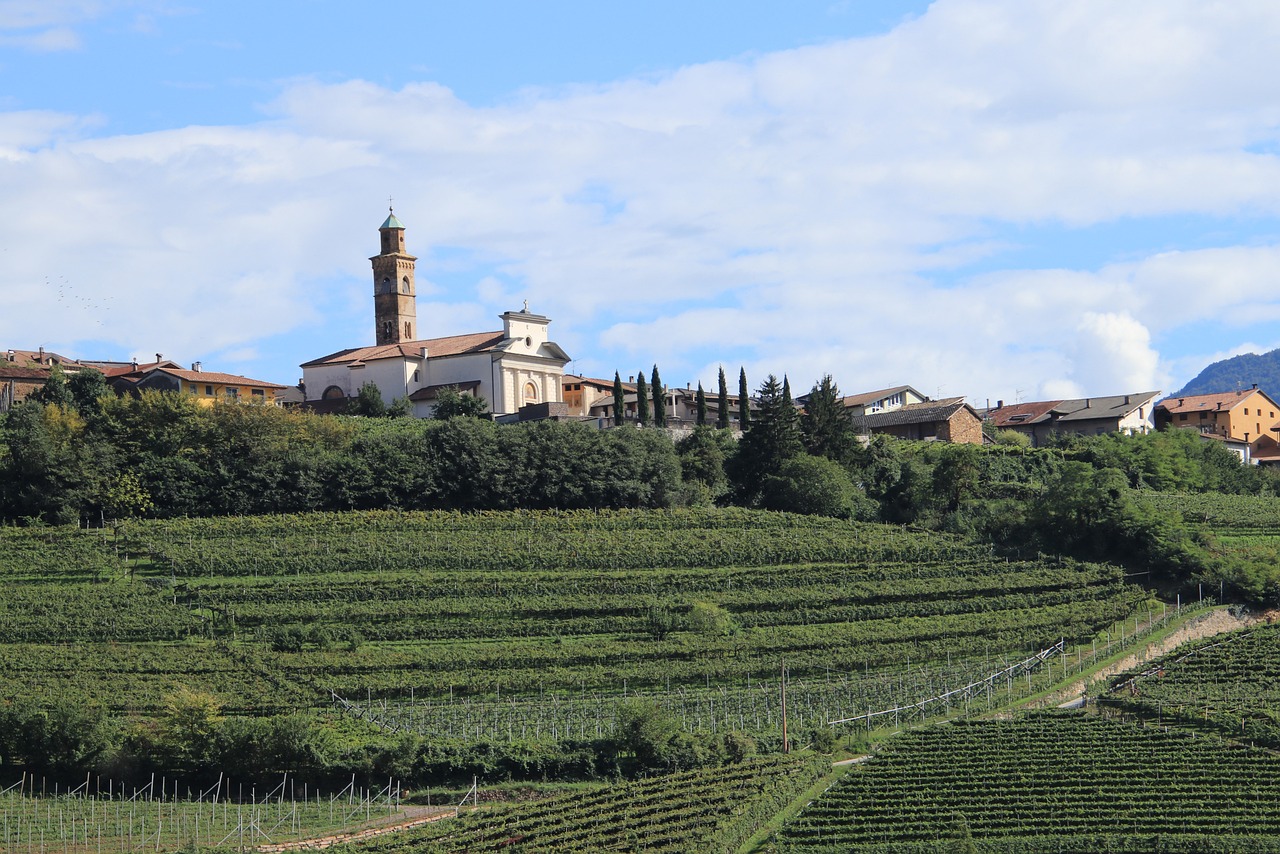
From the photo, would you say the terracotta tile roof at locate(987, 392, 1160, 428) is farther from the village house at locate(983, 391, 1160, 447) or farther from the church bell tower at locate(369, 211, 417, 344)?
the church bell tower at locate(369, 211, 417, 344)

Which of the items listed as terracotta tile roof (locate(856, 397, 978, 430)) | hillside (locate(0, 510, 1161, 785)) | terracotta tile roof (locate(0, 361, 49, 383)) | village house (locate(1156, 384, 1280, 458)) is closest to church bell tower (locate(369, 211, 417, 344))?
terracotta tile roof (locate(0, 361, 49, 383))

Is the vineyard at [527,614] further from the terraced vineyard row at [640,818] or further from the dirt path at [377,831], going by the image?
the terraced vineyard row at [640,818]

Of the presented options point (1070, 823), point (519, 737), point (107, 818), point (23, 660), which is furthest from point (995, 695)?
point (23, 660)

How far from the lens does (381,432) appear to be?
69.1 m

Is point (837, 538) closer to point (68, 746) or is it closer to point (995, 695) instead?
point (995, 695)

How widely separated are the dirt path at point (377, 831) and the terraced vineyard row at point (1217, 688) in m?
18.8

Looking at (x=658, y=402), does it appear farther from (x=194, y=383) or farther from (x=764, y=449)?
(x=194, y=383)

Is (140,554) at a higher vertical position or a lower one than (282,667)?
higher

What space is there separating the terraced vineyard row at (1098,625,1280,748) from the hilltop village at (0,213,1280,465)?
Answer: 84.2 feet

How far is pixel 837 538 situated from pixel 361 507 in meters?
17.9

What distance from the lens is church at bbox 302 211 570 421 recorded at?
3125 inches

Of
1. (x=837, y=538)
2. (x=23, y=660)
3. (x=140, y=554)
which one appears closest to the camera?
(x=23, y=660)

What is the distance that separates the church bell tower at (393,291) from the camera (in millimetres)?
94812

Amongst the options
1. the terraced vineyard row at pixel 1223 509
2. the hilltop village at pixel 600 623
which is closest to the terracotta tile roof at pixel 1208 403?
the hilltop village at pixel 600 623
